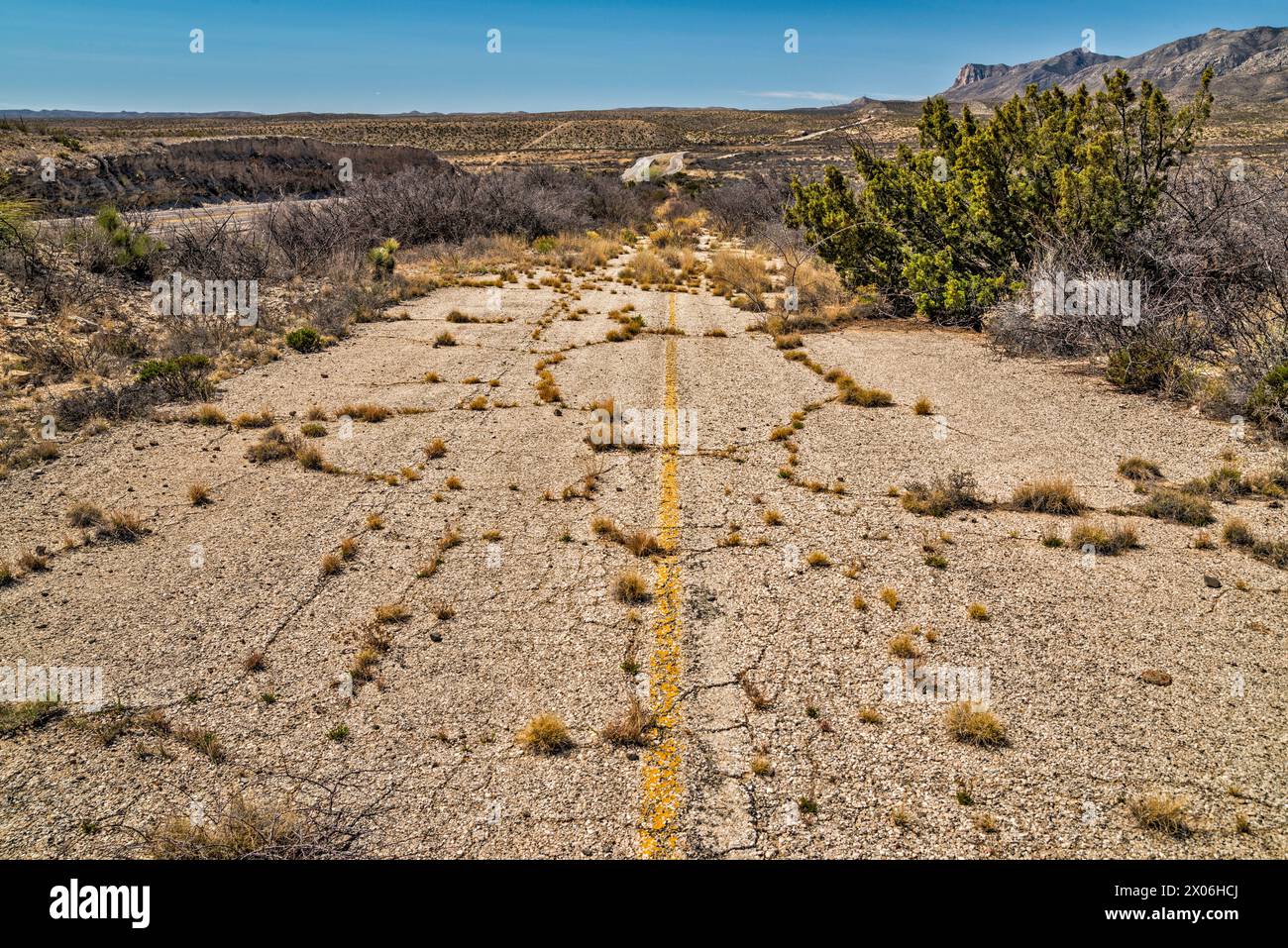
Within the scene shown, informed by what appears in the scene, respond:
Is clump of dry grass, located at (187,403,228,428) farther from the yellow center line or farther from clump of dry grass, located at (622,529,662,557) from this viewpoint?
clump of dry grass, located at (622,529,662,557)

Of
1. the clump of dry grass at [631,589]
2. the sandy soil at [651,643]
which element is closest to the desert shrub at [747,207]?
the sandy soil at [651,643]

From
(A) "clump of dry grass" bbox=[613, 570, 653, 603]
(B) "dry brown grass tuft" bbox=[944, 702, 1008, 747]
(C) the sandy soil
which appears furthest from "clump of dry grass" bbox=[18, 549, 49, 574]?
(B) "dry brown grass tuft" bbox=[944, 702, 1008, 747]

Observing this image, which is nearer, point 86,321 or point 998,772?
point 998,772

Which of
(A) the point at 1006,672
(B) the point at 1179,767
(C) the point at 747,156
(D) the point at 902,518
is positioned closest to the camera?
(B) the point at 1179,767

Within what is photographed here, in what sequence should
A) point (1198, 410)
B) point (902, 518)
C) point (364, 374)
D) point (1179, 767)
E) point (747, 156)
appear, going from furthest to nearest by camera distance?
point (747, 156) → point (364, 374) → point (1198, 410) → point (902, 518) → point (1179, 767)
